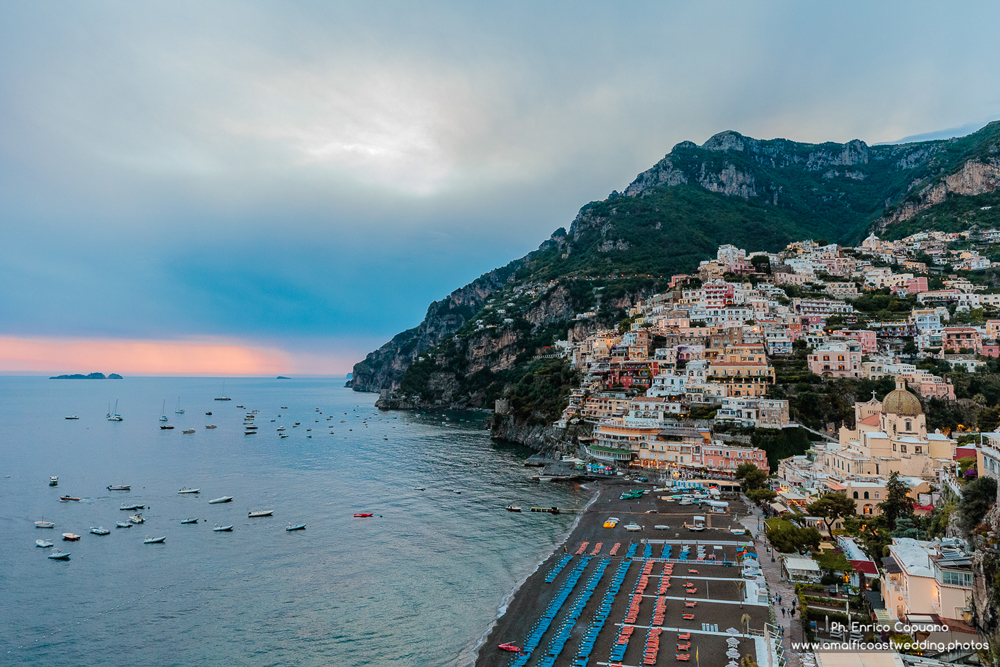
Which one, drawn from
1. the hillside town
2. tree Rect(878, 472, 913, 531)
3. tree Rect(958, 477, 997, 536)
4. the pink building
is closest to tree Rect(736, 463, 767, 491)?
the hillside town

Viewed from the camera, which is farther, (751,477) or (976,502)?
(751,477)

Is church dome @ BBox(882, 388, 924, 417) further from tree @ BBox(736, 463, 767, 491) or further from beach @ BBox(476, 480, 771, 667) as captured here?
beach @ BBox(476, 480, 771, 667)

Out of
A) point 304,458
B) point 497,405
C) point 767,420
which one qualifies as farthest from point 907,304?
point 304,458

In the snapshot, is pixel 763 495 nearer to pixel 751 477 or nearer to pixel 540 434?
pixel 751 477

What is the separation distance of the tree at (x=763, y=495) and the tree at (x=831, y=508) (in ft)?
30.5

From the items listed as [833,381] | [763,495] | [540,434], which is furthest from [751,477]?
[540,434]

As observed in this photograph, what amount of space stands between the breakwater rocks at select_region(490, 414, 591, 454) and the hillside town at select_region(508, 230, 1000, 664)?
172 cm

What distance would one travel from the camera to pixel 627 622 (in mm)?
31156

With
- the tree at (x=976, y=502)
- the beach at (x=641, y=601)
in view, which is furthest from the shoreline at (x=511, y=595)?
the tree at (x=976, y=502)

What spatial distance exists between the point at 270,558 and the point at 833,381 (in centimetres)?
7168

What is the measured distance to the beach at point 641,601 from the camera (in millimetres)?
28203

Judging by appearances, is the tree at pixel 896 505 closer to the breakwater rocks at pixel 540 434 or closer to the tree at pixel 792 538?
the tree at pixel 792 538

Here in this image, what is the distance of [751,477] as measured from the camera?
A: 5794cm

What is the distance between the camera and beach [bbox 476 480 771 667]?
2820cm
